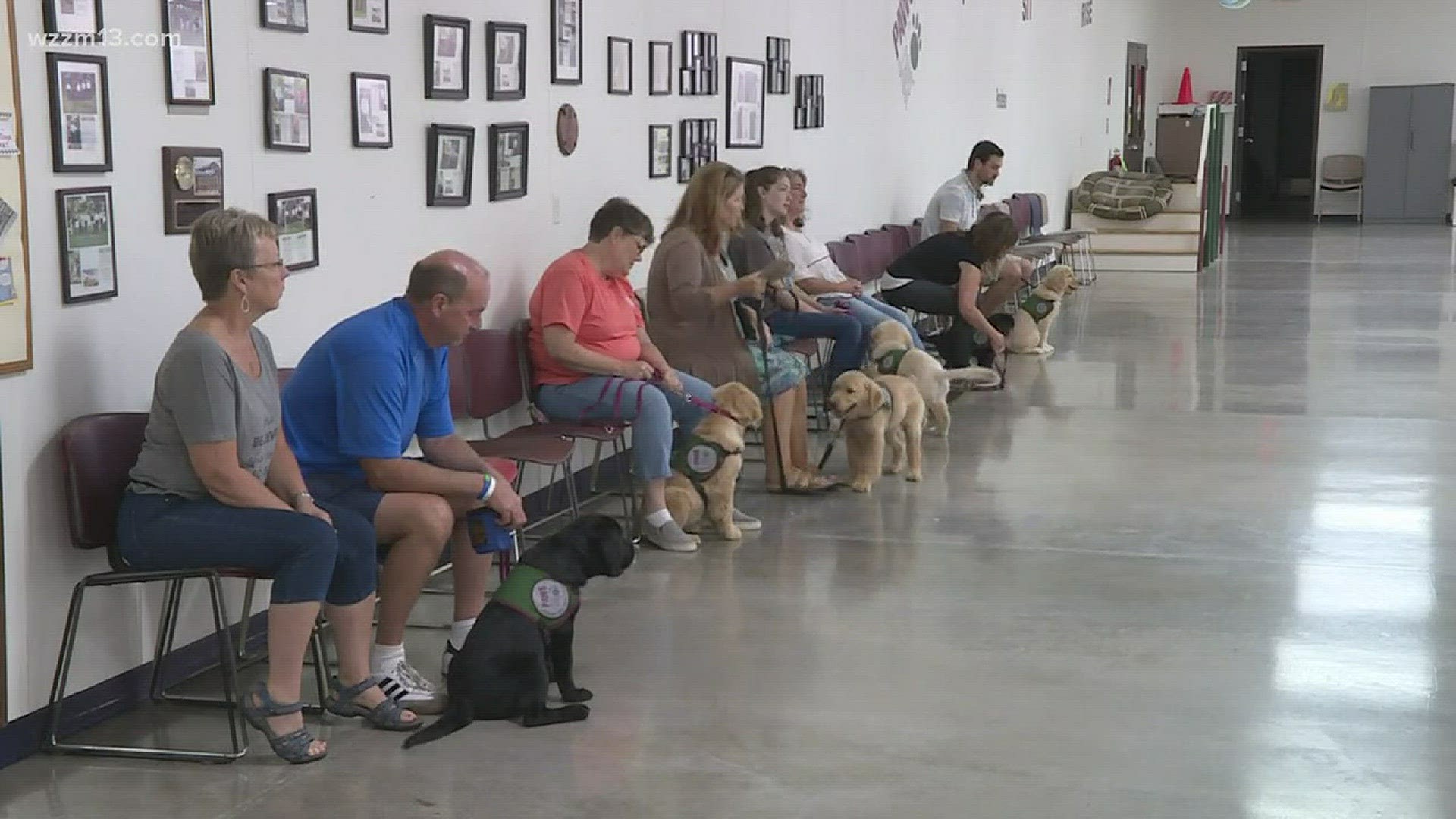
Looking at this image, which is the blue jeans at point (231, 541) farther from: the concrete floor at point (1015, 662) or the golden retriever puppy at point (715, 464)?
the golden retriever puppy at point (715, 464)

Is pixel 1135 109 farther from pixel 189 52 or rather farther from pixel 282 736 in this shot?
pixel 282 736

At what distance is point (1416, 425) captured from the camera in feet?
23.4

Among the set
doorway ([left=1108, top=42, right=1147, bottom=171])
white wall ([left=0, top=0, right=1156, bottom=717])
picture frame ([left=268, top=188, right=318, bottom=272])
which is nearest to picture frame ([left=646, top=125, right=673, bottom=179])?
white wall ([left=0, top=0, right=1156, bottom=717])

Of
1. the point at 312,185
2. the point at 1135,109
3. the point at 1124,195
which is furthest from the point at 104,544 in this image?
the point at 1135,109

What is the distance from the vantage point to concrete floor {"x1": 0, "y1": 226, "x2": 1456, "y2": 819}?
311 centimetres

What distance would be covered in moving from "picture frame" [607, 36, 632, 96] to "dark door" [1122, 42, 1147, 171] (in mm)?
13156

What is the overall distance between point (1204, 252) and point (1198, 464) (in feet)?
30.3

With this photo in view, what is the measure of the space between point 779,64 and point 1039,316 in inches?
99.1

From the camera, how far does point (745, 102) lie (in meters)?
7.40

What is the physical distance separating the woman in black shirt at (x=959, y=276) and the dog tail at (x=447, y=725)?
16.1ft

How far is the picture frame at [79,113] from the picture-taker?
326 cm

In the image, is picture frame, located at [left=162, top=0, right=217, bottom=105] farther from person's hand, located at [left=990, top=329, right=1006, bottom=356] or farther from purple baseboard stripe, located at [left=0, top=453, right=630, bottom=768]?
person's hand, located at [left=990, top=329, right=1006, bottom=356]

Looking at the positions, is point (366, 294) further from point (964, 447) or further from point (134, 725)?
point (964, 447)

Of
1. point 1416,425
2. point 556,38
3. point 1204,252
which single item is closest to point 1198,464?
point 1416,425
